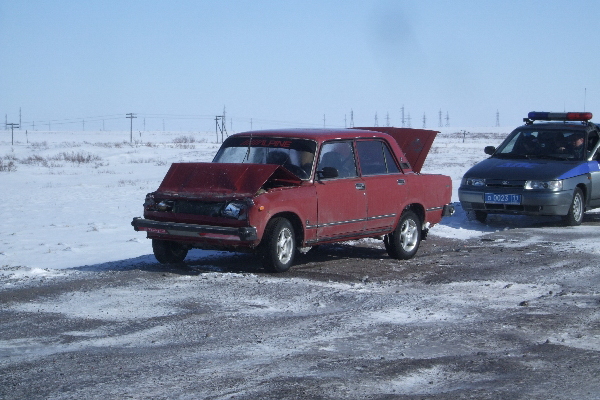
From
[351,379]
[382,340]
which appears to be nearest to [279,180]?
[382,340]

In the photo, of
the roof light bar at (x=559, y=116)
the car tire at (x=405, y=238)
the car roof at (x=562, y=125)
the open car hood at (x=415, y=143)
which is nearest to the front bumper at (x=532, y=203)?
the car roof at (x=562, y=125)

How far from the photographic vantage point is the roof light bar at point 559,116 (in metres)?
15.3

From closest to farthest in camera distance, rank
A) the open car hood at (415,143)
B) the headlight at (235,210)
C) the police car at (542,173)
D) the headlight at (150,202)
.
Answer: the headlight at (235,210)
the headlight at (150,202)
the open car hood at (415,143)
the police car at (542,173)

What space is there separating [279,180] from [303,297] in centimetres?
198

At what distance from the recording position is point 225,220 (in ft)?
29.1

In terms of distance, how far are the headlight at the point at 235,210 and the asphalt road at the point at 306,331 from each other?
0.71 meters

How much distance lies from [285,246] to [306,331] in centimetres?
277

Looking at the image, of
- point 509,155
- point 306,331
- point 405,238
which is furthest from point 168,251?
point 509,155

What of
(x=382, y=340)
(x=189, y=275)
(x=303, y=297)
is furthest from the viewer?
(x=189, y=275)

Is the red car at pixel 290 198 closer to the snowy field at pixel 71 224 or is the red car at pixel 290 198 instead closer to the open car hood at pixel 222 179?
the open car hood at pixel 222 179

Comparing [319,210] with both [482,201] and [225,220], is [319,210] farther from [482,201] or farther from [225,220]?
[482,201]

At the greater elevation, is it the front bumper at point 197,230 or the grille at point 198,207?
the grille at point 198,207

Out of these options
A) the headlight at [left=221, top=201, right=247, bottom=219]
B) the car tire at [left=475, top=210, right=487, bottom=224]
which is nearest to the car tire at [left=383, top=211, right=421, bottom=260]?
the headlight at [left=221, top=201, right=247, bottom=219]

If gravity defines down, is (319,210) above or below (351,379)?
above
